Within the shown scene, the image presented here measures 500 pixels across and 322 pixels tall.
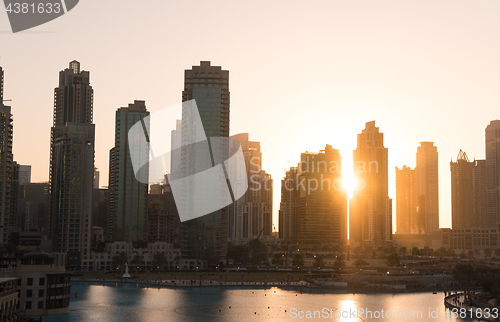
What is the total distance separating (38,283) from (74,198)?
10637 centimetres

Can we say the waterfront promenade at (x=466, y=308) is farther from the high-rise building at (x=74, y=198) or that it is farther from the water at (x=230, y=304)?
the high-rise building at (x=74, y=198)

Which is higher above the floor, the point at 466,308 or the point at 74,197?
the point at 74,197

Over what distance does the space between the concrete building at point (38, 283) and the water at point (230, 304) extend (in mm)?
2313

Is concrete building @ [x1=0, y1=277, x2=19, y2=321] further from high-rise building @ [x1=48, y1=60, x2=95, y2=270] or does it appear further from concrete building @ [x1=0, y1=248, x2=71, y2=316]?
high-rise building @ [x1=48, y1=60, x2=95, y2=270]

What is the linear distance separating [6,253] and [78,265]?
30308mm

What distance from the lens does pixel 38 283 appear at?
82188 mm

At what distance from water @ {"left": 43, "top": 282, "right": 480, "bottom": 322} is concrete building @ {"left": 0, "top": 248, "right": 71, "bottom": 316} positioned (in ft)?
7.59

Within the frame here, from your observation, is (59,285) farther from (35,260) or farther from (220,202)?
(220,202)

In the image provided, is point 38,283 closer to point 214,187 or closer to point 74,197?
point 74,197

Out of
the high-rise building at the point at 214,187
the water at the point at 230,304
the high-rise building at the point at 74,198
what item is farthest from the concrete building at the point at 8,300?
the high-rise building at the point at 214,187

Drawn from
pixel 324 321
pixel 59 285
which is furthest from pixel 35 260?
pixel 324 321

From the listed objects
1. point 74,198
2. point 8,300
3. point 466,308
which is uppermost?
point 74,198

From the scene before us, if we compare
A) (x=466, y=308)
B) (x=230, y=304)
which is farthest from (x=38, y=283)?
(x=466, y=308)

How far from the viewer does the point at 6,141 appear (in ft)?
573
